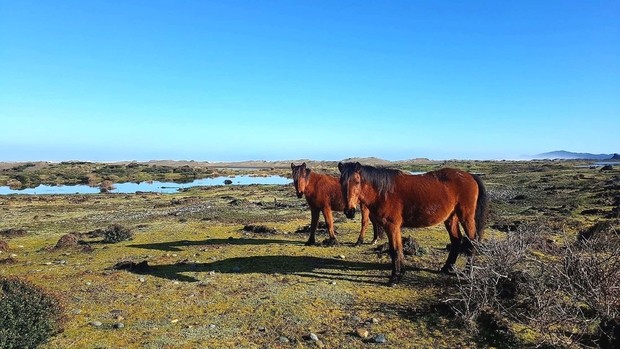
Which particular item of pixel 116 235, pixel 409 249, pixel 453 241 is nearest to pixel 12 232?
pixel 116 235

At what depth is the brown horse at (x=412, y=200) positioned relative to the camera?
30.5 feet

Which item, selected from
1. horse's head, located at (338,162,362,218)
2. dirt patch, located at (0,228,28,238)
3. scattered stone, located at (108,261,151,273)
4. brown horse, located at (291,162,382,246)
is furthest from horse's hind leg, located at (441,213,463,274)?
dirt patch, located at (0,228,28,238)

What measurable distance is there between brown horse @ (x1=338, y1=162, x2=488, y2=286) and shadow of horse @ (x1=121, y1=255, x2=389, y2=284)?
1.28 m

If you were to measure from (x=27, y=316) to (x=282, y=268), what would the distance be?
5.85m

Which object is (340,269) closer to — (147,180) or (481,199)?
(481,199)

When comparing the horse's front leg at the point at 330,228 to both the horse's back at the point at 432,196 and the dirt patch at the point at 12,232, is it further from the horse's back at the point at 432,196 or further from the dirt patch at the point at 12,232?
the dirt patch at the point at 12,232

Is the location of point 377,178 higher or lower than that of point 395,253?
higher

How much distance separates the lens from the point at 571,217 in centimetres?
2009

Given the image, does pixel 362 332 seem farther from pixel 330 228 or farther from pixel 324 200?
pixel 324 200

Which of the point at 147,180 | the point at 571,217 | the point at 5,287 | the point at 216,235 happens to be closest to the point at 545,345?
the point at 5,287

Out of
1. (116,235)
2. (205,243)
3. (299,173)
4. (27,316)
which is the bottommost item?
(205,243)

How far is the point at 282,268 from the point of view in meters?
10.8

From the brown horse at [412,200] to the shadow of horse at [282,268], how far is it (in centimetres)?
128

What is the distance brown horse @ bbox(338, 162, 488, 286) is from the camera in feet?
30.5
